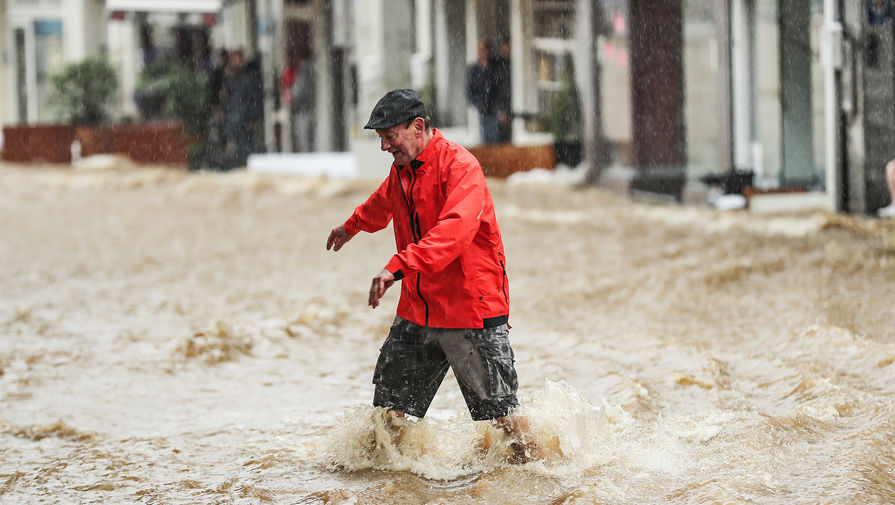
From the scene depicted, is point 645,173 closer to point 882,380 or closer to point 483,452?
point 882,380

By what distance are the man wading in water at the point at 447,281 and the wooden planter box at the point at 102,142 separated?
17100 millimetres

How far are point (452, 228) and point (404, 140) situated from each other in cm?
38

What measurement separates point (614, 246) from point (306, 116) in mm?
13381

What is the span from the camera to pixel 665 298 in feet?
27.9

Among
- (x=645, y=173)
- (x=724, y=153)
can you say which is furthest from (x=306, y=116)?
(x=724, y=153)

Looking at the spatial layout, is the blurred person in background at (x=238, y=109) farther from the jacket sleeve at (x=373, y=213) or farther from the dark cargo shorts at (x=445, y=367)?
the dark cargo shorts at (x=445, y=367)

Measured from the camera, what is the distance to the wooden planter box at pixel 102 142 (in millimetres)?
20828

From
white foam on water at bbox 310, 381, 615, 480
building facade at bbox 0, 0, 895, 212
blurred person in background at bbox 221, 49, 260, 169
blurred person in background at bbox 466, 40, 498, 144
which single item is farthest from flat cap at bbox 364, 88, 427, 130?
blurred person in background at bbox 221, 49, 260, 169

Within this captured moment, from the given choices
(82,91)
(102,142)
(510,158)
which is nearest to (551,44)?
(510,158)

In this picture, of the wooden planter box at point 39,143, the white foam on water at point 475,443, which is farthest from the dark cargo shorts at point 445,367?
the wooden planter box at point 39,143

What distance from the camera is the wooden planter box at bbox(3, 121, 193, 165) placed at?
20.8 m

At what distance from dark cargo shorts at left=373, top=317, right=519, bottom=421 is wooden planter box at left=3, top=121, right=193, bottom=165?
1706 centimetres

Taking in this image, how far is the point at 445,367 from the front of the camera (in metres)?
4.38

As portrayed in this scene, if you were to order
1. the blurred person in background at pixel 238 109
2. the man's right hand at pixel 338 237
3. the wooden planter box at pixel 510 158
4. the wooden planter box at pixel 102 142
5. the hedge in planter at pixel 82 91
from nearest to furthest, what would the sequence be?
the man's right hand at pixel 338 237, the wooden planter box at pixel 510 158, the blurred person in background at pixel 238 109, the wooden planter box at pixel 102 142, the hedge in planter at pixel 82 91
